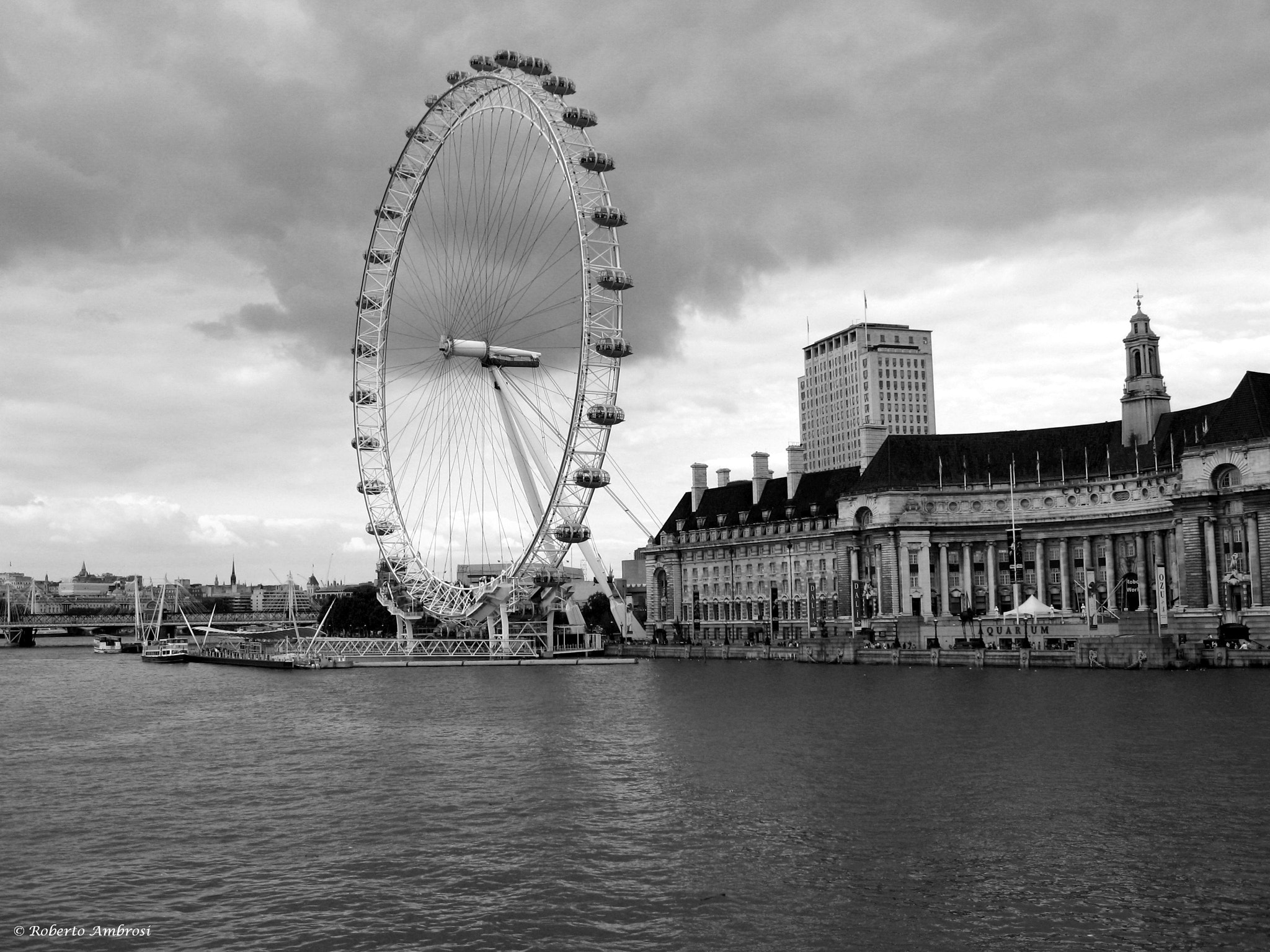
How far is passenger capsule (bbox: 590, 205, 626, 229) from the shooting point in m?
78.7

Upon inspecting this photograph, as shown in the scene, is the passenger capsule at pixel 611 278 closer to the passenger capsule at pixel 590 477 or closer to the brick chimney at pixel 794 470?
the passenger capsule at pixel 590 477

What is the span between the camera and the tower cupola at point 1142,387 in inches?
4560

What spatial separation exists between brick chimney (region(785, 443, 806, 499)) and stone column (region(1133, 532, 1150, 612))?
3879 cm

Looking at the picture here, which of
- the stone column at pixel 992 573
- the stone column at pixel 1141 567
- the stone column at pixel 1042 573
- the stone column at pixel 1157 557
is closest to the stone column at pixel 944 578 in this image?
the stone column at pixel 992 573

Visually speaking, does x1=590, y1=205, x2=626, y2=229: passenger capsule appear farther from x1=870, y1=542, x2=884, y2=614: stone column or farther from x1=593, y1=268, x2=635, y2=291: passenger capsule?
x1=870, y1=542, x2=884, y2=614: stone column

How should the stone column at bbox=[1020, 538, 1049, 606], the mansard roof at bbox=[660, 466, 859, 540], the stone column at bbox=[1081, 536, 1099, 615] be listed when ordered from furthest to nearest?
the mansard roof at bbox=[660, 466, 859, 540], the stone column at bbox=[1020, 538, 1049, 606], the stone column at bbox=[1081, 536, 1099, 615]

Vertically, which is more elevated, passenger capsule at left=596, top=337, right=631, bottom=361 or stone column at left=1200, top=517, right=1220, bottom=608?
passenger capsule at left=596, top=337, right=631, bottom=361

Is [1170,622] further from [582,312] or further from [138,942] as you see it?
[138,942]

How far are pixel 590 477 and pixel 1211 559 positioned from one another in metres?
48.4

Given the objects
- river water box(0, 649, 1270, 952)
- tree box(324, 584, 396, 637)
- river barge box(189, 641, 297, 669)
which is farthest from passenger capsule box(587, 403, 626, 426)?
tree box(324, 584, 396, 637)

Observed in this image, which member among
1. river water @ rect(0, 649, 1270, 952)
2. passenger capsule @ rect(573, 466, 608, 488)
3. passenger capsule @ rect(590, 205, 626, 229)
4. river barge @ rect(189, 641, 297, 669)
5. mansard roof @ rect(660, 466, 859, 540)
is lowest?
river water @ rect(0, 649, 1270, 952)

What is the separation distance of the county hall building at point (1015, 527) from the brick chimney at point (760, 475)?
16 cm

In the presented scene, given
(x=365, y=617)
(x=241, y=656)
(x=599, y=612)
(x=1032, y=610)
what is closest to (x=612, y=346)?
(x=1032, y=610)

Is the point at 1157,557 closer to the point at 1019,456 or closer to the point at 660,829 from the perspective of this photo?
the point at 1019,456
